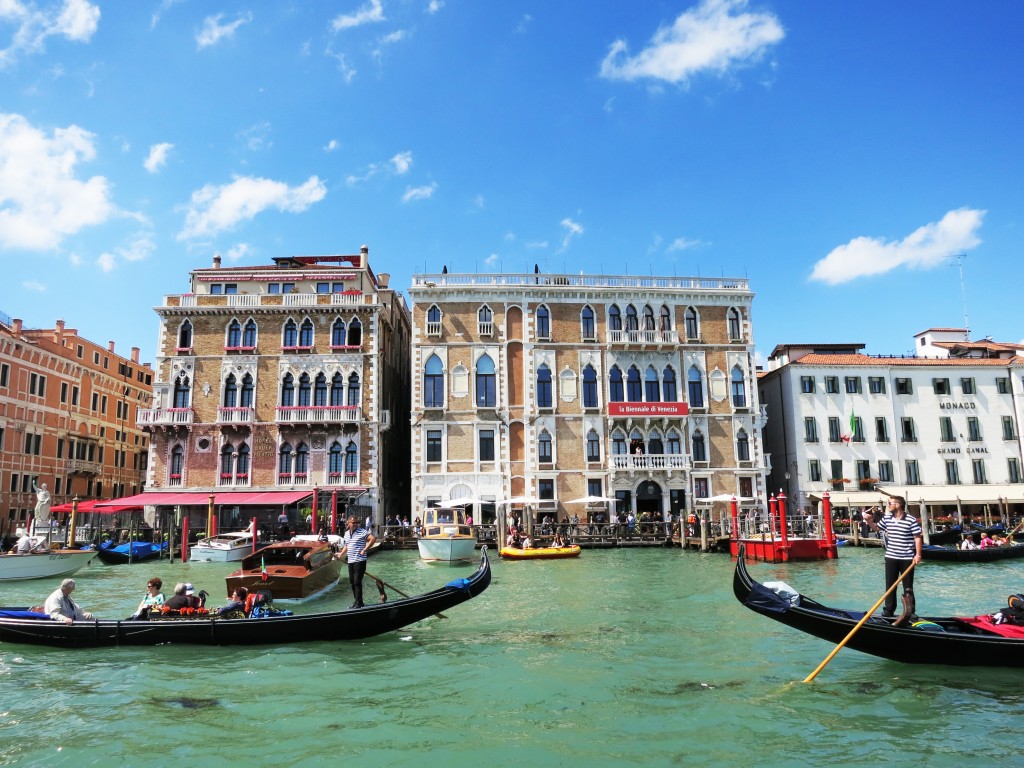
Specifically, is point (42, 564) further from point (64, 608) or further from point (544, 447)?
point (544, 447)

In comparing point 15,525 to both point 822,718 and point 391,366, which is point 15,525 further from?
point 822,718

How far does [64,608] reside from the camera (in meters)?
9.26

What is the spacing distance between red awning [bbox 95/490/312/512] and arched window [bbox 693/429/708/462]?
14.3m

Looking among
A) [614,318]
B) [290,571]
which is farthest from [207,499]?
[614,318]

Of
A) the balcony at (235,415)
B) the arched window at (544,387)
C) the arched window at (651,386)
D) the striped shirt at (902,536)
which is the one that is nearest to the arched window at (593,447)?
the arched window at (544,387)

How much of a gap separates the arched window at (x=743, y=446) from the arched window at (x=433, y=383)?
11.4 metres

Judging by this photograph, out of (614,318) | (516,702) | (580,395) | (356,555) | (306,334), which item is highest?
(614,318)

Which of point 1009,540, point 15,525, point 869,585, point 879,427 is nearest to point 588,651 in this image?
point 869,585

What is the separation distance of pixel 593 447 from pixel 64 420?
2272cm

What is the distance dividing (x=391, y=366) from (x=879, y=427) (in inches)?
782

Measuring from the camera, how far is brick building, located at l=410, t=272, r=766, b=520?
28172 mm

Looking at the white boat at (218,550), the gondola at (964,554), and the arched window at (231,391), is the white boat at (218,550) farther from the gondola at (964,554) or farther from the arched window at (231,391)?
the gondola at (964,554)

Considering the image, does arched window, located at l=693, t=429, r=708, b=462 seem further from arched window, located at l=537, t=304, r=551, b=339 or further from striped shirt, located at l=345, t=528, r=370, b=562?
striped shirt, located at l=345, t=528, r=370, b=562

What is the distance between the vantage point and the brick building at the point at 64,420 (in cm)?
2925
